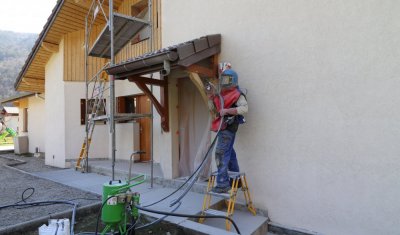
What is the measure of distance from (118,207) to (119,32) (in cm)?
409

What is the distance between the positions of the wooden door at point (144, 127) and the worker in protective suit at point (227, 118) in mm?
4510

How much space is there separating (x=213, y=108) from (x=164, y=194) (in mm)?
1991

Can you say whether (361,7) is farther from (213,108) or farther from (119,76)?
(119,76)

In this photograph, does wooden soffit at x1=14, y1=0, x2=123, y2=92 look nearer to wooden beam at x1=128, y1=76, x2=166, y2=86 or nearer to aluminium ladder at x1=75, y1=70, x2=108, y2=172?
aluminium ladder at x1=75, y1=70, x2=108, y2=172

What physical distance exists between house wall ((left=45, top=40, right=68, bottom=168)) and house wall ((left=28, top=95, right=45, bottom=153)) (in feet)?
12.2

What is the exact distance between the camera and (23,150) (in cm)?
1534

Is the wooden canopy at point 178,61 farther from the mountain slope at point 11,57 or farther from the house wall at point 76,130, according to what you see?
the mountain slope at point 11,57

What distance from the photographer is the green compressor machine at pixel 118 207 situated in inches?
125

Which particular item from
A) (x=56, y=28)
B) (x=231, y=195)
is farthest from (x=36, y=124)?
(x=231, y=195)

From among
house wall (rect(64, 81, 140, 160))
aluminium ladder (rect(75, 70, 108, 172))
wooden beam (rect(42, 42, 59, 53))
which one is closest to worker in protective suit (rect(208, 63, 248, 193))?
aluminium ladder (rect(75, 70, 108, 172))

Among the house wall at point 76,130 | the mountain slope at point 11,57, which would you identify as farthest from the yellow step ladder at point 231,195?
the mountain slope at point 11,57

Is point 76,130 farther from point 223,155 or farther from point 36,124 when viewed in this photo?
point 223,155

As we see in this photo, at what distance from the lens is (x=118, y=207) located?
10.6 ft

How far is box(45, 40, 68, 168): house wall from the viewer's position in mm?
9516
